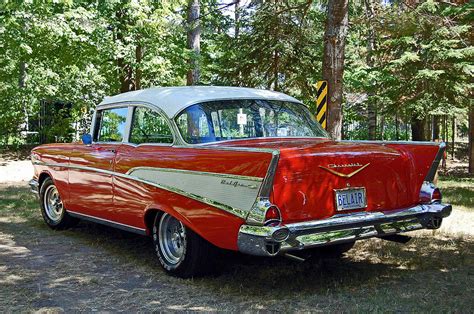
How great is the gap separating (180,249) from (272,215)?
1459mm

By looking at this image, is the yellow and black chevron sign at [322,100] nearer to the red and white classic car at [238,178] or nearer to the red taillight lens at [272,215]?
the red and white classic car at [238,178]

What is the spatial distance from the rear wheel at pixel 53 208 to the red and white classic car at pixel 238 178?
79 cm

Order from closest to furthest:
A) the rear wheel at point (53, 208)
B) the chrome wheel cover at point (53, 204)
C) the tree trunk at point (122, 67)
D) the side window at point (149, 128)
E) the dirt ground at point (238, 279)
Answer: the dirt ground at point (238, 279)
the side window at point (149, 128)
the rear wheel at point (53, 208)
the chrome wheel cover at point (53, 204)
the tree trunk at point (122, 67)

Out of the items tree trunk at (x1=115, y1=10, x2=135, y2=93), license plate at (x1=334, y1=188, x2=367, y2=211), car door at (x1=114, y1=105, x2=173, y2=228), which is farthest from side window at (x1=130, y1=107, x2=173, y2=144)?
tree trunk at (x1=115, y1=10, x2=135, y2=93)

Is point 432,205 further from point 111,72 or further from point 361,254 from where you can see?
point 111,72

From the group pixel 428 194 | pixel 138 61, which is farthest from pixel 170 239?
pixel 138 61

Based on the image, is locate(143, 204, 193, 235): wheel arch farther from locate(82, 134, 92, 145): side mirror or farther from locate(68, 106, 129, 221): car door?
locate(82, 134, 92, 145): side mirror

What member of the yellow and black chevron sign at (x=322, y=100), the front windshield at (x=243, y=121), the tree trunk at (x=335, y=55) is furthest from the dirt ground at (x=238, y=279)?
the yellow and black chevron sign at (x=322, y=100)

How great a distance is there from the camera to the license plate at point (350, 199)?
4.41 metres

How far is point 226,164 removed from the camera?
4336 millimetres

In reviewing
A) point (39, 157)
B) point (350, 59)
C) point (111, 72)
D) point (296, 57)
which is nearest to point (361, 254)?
point (39, 157)

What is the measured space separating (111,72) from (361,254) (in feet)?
53.9

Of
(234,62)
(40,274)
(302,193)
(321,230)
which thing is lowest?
(40,274)

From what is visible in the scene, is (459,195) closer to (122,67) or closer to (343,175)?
(343,175)
